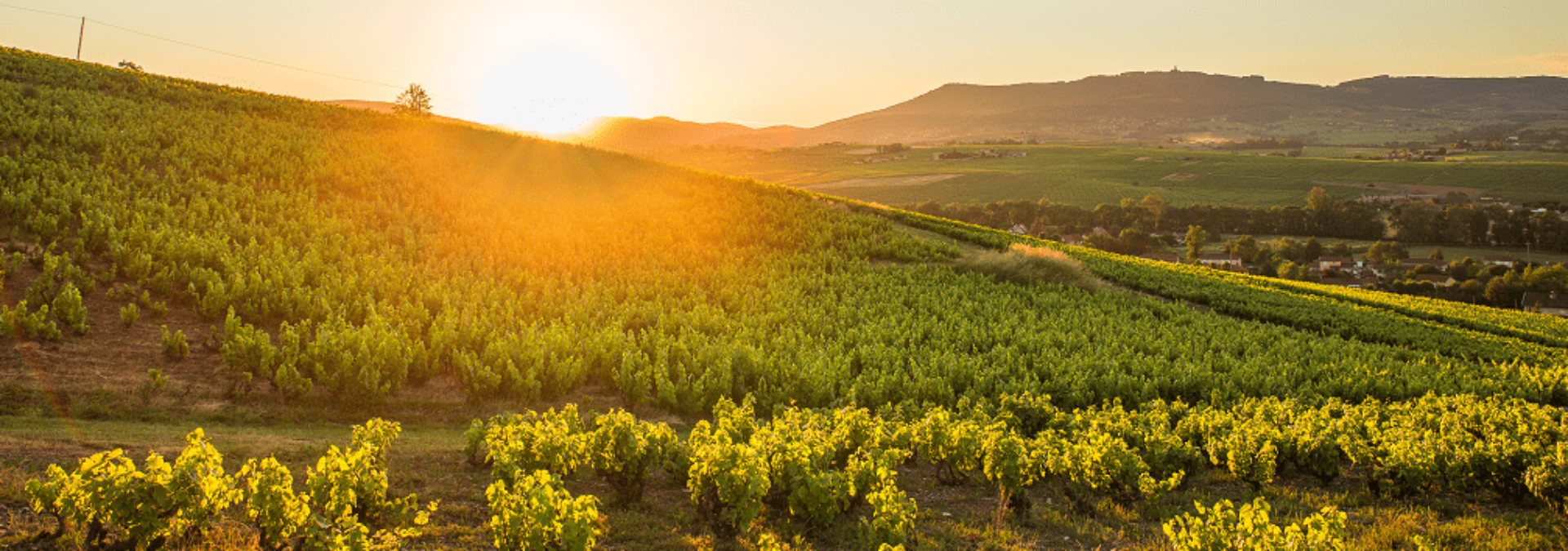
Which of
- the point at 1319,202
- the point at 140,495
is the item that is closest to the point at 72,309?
the point at 140,495

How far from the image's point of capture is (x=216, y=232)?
60.2 feet

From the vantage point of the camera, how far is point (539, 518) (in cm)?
639

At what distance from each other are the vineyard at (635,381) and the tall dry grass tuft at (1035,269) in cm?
24

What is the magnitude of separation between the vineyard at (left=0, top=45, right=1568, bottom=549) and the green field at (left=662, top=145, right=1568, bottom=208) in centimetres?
9302

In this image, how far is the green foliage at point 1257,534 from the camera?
248 inches

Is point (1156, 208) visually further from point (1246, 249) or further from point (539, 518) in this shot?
point (539, 518)

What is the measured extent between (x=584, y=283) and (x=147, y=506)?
16251 millimetres

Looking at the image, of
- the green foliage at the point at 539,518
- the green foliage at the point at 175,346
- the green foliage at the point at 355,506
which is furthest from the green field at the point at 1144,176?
the green foliage at the point at 539,518

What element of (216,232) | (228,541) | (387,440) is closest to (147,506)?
(228,541)

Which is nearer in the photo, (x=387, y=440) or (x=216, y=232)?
(x=387, y=440)

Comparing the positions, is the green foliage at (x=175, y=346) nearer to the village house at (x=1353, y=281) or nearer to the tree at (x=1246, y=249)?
the village house at (x=1353, y=281)

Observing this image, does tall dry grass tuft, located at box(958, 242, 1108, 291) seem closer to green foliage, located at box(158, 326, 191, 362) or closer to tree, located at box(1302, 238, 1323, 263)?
green foliage, located at box(158, 326, 191, 362)

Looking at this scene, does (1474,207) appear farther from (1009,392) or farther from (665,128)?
(665,128)

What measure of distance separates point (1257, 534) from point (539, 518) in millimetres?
6478
